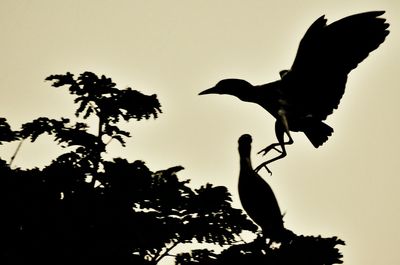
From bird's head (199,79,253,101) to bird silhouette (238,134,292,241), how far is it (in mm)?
286

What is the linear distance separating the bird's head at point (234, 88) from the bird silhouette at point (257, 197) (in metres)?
0.29

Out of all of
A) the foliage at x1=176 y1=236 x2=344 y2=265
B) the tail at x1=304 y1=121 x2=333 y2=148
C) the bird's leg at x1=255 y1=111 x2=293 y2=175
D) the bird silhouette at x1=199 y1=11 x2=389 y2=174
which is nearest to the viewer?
the foliage at x1=176 y1=236 x2=344 y2=265

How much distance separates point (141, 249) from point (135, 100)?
2.34m

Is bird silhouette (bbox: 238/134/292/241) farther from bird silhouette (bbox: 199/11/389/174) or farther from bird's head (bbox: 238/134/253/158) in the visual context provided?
bird silhouette (bbox: 199/11/389/174)

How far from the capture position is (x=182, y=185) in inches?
282

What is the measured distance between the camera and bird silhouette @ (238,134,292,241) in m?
3.60

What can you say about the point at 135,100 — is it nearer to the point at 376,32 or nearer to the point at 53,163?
the point at 53,163

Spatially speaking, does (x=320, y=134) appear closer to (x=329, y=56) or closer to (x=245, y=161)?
(x=329, y=56)

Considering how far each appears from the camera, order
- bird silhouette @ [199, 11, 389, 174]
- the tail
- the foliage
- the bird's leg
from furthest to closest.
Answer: the tail → bird silhouette @ [199, 11, 389, 174] → the bird's leg → the foliage

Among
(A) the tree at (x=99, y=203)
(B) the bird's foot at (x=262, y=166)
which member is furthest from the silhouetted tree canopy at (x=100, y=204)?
(B) the bird's foot at (x=262, y=166)

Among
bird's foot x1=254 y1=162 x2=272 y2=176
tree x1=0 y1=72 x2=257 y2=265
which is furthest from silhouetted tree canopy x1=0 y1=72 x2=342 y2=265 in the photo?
bird's foot x1=254 y1=162 x2=272 y2=176

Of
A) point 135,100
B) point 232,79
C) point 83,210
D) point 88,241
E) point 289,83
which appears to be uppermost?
point 135,100

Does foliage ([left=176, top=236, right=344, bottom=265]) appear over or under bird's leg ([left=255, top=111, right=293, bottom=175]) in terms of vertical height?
under

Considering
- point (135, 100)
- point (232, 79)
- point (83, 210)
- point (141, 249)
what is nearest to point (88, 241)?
point (83, 210)
